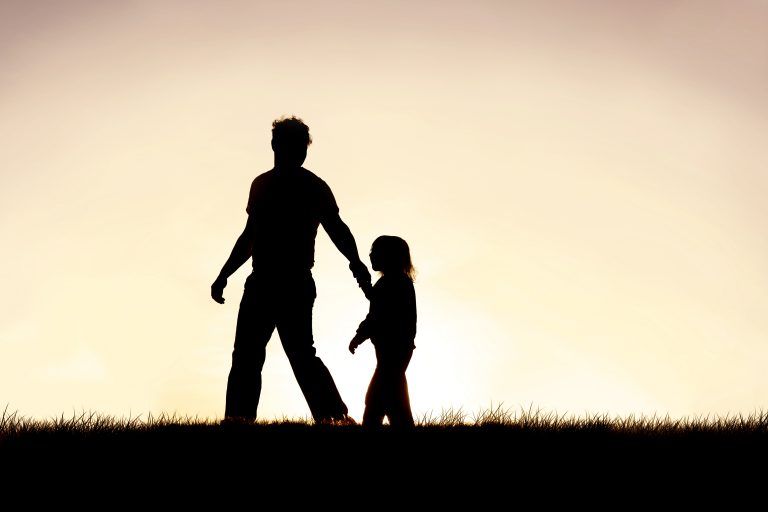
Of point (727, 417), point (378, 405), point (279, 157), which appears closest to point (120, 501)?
point (378, 405)

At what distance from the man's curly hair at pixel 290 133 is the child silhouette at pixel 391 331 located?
1.47m

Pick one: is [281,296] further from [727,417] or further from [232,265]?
[727,417]

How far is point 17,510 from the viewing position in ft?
16.3

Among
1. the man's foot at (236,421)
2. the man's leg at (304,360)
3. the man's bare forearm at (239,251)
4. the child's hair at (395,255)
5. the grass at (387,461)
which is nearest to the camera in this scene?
the grass at (387,461)

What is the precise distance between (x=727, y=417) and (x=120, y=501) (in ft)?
18.3

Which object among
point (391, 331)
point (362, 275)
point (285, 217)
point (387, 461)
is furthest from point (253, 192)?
point (387, 461)

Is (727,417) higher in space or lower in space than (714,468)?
higher

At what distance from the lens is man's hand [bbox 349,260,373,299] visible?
27.7 feet

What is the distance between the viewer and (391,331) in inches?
309

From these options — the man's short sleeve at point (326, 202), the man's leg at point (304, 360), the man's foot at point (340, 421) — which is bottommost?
the man's foot at point (340, 421)

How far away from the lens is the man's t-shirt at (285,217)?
28.3 feet

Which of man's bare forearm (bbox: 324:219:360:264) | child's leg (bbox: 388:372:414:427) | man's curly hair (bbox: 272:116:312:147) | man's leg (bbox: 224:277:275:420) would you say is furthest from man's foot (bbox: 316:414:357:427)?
man's curly hair (bbox: 272:116:312:147)

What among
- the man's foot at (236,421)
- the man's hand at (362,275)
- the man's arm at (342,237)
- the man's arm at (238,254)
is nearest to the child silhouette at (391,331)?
the man's hand at (362,275)

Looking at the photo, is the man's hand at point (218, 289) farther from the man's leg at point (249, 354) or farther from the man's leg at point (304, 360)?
the man's leg at point (304, 360)
